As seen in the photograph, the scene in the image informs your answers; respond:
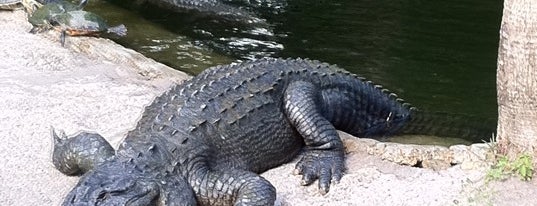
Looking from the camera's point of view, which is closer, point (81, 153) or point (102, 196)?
point (102, 196)

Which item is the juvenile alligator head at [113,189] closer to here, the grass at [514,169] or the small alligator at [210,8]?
the grass at [514,169]

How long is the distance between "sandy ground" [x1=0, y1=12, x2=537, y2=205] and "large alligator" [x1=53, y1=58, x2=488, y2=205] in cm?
15

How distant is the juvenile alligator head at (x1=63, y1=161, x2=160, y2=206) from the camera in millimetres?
3861

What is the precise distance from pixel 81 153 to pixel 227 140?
83 cm

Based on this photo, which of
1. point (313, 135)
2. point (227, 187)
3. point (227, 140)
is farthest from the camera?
point (313, 135)

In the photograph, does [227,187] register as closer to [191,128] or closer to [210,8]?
[191,128]

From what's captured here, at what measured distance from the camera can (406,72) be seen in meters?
8.16

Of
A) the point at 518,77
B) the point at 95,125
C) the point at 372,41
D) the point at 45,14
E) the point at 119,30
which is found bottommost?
the point at 372,41

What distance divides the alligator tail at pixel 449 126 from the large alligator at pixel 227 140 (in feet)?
2.01

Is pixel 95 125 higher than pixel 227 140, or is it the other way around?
pixel 227 140

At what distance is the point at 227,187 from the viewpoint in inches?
171

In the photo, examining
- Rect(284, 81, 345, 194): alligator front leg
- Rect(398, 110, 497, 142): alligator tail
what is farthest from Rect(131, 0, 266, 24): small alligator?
Rect(284, 81, 345, 194): alligator front leg

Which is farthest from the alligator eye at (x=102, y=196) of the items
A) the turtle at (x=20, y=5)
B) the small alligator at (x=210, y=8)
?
the small alligator at (x=210, y=8)

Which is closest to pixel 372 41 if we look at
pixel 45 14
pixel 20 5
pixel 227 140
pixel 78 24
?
pixel 78 24
